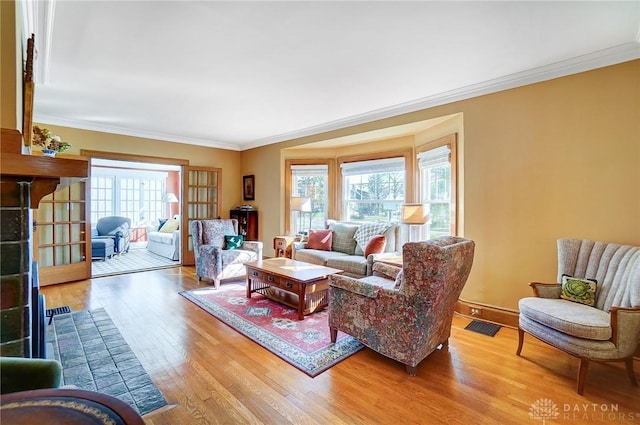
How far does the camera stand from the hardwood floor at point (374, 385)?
177 centimetres

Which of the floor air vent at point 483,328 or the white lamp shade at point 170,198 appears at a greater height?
the white lamp shade at point 170,198

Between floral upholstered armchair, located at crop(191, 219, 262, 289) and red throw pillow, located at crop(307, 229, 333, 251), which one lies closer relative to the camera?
floral upholstered armchair, located at crop(191, 219, 262, 289)

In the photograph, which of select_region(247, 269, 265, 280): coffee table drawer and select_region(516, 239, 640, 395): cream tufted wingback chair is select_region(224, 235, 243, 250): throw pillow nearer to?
select_region(247, 269, 265, 280): coffee table drawer

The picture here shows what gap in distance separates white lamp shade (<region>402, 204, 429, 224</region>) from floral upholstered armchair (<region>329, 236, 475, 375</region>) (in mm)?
1475

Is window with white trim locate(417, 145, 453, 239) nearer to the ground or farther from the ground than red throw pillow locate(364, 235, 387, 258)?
farther from the ground

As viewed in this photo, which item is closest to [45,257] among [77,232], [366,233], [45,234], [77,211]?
[45,234]

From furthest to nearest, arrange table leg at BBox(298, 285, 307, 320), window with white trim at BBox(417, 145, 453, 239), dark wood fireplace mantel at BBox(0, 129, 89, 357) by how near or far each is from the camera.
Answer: window with white trim at BBox(417, 145, 453, 239) → table leg at BBox(298, 285, 307, 320) → dark wood fireplace mantel at BBox(0, 129, 89, 357)

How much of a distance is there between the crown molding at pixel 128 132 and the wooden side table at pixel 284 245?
2.56 metres

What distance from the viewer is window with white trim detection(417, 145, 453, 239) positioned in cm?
386

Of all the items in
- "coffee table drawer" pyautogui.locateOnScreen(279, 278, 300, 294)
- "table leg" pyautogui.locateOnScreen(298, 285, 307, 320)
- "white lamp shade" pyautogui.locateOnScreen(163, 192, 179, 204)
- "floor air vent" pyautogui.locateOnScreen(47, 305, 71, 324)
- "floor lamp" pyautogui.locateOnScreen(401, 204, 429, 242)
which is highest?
"white lamp shade" pyautogui.locateOnScreen(163, 192, 179, 204)

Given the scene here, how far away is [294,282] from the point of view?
3191mm

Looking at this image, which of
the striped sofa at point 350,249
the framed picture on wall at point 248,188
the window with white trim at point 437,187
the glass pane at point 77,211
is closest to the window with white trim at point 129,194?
the glass pane at point 77,211

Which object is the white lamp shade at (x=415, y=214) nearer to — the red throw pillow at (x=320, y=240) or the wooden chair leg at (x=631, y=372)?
the red throw pillow at (x=320, y=240)

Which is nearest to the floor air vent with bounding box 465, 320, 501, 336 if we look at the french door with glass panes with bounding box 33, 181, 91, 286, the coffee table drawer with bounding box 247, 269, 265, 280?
the coffee table drawer with bounding box 247, 269, 265, 280
